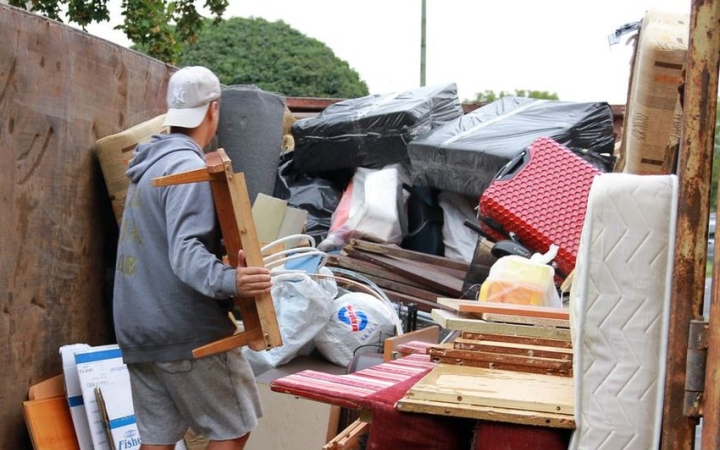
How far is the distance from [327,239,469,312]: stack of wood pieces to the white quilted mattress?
3750 millimetres

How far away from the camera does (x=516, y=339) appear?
116 inches

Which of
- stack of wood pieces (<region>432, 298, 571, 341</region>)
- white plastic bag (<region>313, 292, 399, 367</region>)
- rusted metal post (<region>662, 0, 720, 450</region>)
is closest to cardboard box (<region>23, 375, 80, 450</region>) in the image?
white plastic bag (<region>313, 292, 399, 367</region>)

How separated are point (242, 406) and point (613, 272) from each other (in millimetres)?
1761

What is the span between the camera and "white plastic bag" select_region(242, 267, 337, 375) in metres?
5.02

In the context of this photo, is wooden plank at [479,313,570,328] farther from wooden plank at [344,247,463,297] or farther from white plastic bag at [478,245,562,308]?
wooden plank at [344,247,463,297]

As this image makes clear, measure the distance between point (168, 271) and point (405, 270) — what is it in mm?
2842

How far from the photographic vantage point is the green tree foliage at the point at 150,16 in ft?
26.5

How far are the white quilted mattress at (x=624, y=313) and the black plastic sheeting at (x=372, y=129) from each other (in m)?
4.84

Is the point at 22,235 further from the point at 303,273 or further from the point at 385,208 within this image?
the point at 385,208

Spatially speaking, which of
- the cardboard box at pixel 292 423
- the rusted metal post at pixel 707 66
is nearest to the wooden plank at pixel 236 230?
the cardboard box at pixel 292 423

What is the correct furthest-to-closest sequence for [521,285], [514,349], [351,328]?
[351,328]
[521,285]
[514,349]

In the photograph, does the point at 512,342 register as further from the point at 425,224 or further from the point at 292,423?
the point at 425,224

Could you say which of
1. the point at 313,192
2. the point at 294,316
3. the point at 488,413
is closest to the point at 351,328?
the point at 294,316

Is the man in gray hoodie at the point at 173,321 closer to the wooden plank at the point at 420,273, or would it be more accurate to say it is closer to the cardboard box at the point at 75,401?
the cardboard box at the point at 75,401
